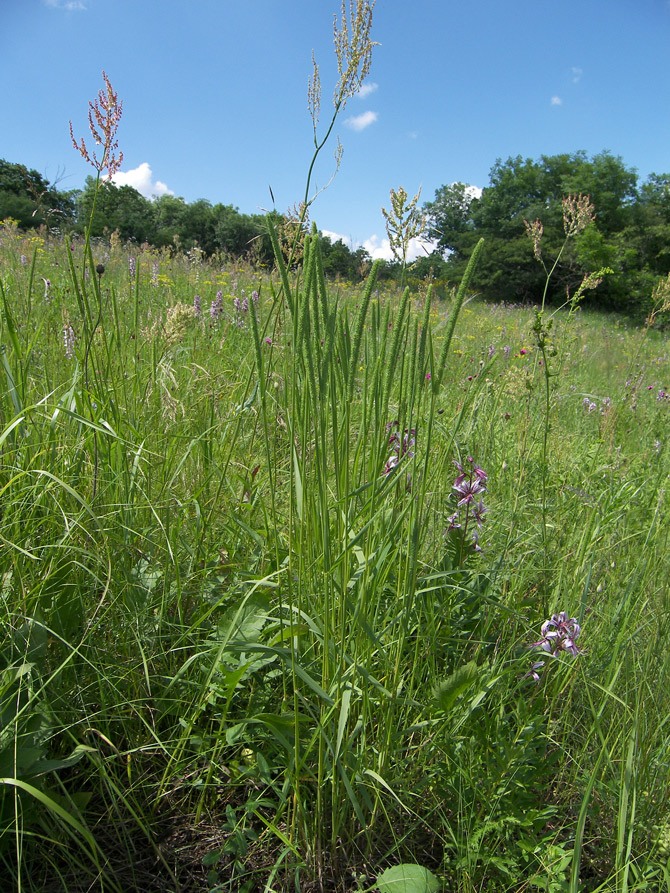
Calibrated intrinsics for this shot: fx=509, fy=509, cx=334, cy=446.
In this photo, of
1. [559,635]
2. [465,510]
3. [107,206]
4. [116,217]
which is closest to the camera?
[559,635]

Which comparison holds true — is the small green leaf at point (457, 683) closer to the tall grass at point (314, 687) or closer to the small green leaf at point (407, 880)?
the tall grass at point (314, 687)

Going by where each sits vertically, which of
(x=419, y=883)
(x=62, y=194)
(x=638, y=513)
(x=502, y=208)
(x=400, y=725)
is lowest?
(x=419, y=883)

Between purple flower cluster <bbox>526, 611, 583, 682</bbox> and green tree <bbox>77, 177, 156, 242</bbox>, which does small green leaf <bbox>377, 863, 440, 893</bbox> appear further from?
green tree <bbox>77, 177, 156, 242</bbox>

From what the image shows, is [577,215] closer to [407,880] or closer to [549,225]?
[407,880]

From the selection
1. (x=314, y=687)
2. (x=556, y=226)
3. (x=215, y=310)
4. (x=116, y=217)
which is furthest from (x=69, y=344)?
(x=556, y=226)

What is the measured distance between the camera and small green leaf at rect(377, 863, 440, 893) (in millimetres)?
778

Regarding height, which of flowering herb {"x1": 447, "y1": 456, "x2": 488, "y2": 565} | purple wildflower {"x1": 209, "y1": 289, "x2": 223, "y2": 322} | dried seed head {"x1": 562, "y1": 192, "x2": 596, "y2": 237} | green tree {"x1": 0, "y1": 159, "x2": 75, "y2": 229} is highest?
dried seed head {"x1": 562, "y1": 192, "x2": 596, "y2": 237}

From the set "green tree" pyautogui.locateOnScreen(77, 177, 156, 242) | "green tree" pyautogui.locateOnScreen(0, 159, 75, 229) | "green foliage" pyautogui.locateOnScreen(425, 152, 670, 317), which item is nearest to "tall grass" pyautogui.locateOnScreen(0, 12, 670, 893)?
"green tree" pyautogui.locateOnScreen(0, 159, 75, 229)

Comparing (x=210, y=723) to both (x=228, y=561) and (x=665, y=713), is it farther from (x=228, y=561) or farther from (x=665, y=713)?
(x=665, y=713)

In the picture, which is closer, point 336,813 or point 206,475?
point 336,813

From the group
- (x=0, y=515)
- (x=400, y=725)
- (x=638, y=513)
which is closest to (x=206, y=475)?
(x=0, y=515)

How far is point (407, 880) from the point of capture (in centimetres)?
79

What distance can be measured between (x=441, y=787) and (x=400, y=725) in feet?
0.40

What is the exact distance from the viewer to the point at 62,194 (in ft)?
5.65
